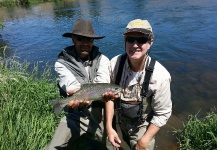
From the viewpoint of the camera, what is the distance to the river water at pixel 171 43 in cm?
825

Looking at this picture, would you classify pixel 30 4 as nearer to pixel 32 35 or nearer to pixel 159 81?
pixel 32 35

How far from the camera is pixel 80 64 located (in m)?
4.29

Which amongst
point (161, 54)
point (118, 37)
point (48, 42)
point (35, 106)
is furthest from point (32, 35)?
point (35, 106)

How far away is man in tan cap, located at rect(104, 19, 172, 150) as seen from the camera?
3.39 metres

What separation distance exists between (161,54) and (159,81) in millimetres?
9982

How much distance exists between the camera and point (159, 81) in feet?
11.1

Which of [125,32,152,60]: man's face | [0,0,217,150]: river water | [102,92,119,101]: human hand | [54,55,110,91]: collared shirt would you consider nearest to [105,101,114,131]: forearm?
[102,92,119,101]: human hand

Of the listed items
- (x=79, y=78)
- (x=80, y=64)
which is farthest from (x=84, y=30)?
(x=79, y=78)

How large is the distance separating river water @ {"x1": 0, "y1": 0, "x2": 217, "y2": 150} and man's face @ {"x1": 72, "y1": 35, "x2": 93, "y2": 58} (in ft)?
10.2

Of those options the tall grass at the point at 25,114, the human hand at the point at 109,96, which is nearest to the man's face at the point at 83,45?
the human hand at the point at 109,96

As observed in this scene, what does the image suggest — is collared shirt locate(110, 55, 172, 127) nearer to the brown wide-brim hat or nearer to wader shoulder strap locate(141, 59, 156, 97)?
wader shoulder strap locate(141, 59, 156, 97)

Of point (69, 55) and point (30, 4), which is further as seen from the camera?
point (30, 4)

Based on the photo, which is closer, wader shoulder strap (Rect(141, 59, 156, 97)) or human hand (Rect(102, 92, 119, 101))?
wader shoulder strap (Rect(141, 59, 156, 97))

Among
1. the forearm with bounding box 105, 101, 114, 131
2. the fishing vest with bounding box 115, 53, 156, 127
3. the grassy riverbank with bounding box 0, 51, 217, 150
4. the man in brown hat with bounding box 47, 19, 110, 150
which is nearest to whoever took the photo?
the fishing vest with bounding box 115, 53, 156, 127
